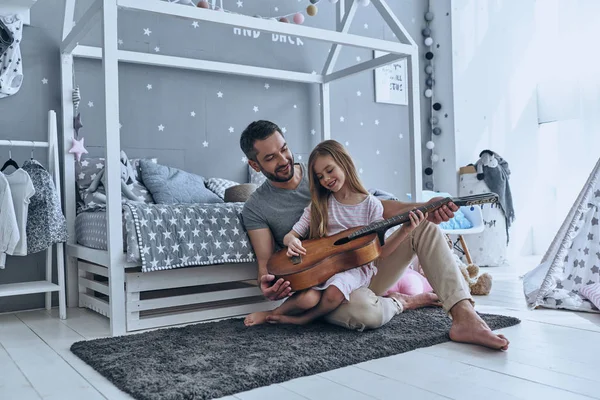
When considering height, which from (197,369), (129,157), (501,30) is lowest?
(197,369)

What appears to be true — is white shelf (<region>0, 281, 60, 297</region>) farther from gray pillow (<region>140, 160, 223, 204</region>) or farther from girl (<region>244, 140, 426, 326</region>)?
girl (<region>244, 140, 426, 326</region>)

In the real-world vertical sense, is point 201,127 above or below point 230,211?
above

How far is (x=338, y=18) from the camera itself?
343cm

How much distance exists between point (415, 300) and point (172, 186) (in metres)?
1.31

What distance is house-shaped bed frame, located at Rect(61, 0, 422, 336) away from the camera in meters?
2.03

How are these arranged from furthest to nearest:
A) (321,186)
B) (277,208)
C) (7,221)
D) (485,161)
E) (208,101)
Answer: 1. (485,161)
2. (208,101)
3. (7,221)
4. (277,208)
5. (321,186)

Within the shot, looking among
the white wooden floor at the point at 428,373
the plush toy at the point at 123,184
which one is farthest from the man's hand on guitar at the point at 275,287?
the plush toy at the point at 123,184

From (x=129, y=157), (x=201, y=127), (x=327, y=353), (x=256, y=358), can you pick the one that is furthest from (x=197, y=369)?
(x=201, y=127)

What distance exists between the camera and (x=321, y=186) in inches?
79.6

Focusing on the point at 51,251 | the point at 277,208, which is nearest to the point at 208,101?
the point at 51,251

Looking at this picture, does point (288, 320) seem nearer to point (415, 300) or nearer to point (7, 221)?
point (415, 300)

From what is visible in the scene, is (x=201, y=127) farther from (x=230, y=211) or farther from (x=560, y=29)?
(x=560, y=29)

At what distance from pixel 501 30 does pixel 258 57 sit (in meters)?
2.26

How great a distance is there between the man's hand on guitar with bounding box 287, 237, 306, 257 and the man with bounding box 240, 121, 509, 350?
0.11 meters
